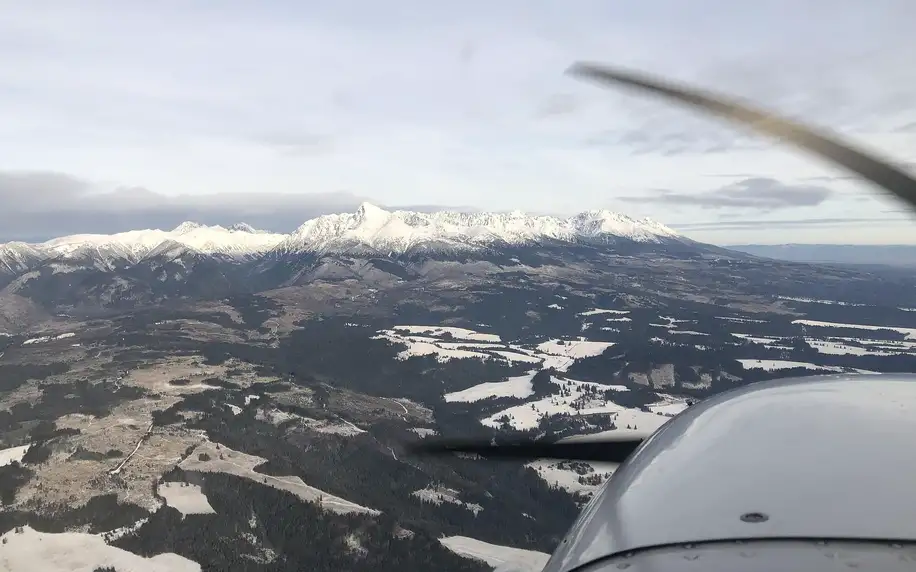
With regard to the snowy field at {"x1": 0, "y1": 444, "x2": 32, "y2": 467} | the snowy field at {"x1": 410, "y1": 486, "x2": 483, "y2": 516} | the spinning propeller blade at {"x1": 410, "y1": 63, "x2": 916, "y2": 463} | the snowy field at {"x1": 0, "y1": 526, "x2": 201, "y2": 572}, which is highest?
the spinning propeller blade at {"x1": 410, "y1": 63, "x2": 916, "y2": 463}

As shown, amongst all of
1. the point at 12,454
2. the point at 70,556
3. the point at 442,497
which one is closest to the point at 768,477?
the point at 70,556

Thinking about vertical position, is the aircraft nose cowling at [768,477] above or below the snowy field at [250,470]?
above

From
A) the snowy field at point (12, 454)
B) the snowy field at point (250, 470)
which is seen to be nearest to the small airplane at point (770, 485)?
the snowy field at point (250, 470)

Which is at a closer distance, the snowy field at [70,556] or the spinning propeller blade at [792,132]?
the spinning propeller blade at [792,132]

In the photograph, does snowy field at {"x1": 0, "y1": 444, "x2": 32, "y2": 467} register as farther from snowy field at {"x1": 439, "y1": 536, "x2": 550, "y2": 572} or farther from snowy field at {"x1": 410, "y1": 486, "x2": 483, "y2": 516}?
snowy field at {"x1": 439, "y1": 536, "x2": 550, "y2": 572}

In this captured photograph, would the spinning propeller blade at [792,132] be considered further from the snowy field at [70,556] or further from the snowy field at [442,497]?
the snowy field at [442,497]

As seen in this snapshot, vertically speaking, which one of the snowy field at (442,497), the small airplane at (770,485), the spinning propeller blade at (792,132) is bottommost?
the snowy field at (442,497)

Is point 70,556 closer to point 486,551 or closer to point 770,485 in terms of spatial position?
point 486,551

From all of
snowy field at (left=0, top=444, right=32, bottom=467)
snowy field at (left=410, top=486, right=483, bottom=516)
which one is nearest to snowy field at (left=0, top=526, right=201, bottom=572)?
snowy field at (left=0, top=444, right=32, bottom=467)
